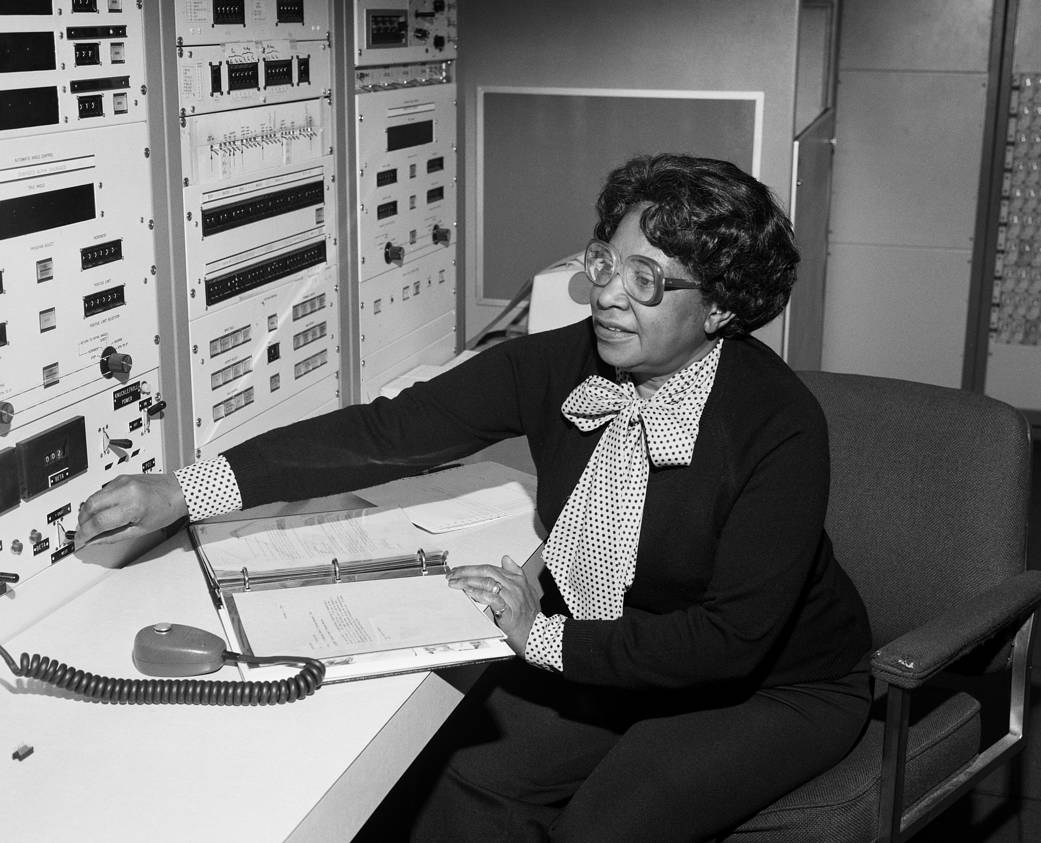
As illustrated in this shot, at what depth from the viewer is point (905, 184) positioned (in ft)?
14.2

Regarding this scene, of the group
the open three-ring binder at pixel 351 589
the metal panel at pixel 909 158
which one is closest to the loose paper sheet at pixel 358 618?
the open three-ring binder at pixel 351 589

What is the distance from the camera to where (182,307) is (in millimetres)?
1691

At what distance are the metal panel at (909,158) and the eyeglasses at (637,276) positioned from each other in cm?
307

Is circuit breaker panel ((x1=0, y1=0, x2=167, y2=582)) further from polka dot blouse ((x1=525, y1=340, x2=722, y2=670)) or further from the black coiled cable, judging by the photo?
polka dot blouse ((x1=525, y1=340, x2=722, y2=670))

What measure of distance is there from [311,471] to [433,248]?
1059mm

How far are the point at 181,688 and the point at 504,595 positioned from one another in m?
0.40

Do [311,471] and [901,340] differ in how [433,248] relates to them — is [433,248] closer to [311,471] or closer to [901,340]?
[311,471]

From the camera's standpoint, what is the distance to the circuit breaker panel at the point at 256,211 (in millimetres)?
1696

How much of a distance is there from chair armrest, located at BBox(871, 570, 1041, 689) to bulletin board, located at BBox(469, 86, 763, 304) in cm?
128

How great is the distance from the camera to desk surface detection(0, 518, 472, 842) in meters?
1.07

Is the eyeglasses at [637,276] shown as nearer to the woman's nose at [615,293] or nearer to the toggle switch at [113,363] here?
the woman's nose at [615,293]

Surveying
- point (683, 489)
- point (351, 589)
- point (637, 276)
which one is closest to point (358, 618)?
point (351, 589)

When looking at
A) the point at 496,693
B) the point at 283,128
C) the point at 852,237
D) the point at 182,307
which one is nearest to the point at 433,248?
the point at 283,128

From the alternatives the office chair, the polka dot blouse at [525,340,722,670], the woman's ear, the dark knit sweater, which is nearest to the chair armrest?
the office chair
